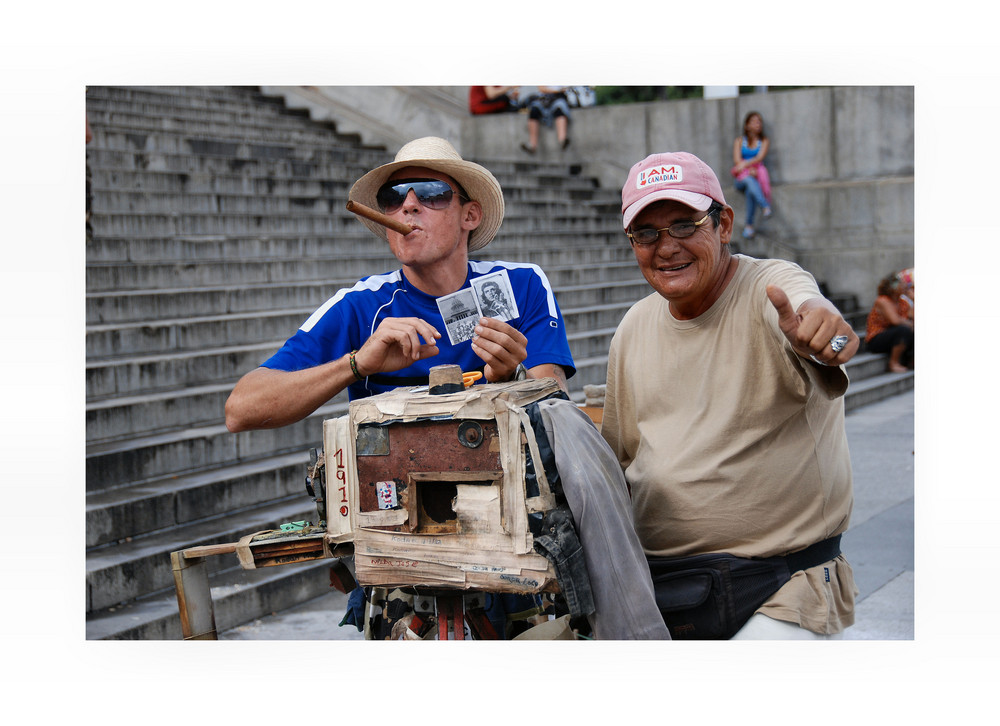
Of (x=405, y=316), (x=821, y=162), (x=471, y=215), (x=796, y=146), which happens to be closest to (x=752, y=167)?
(x=796, y=146)

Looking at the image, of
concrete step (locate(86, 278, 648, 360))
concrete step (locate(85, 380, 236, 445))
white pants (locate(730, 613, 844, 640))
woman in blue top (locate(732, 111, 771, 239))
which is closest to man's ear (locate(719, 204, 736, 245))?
white pants (locate(730, 613, 844, 640))

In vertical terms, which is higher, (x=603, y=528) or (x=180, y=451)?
(x=603, y=528)

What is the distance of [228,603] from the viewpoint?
4.68 m

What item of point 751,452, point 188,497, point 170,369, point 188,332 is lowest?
point 188,497

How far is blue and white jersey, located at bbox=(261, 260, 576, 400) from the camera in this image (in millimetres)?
2625

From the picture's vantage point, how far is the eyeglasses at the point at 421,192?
2676 millimetres

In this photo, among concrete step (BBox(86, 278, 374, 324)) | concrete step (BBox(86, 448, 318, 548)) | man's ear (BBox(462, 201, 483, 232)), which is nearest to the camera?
man's ear (BBox(462, 201, 483, 232))

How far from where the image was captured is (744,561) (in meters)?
2.40

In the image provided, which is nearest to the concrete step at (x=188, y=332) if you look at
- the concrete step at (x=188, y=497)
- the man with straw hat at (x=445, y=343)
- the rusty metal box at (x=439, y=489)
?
the concrete step at (x=188, y=497)

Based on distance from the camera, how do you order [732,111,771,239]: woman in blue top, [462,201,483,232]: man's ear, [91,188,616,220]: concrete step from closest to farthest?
[462,201,483,232]: man's ear < [91,188,616,220]: concrete step < [732,111,771,239]: woman in blue top

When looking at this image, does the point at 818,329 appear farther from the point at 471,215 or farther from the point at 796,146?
the point at 796,146

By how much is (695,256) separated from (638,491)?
0.62 meters

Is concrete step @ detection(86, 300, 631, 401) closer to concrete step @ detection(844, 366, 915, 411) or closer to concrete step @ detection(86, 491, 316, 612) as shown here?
concrete step @ detection(86, 491, 316, 612)

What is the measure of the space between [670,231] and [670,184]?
4.5 inches
